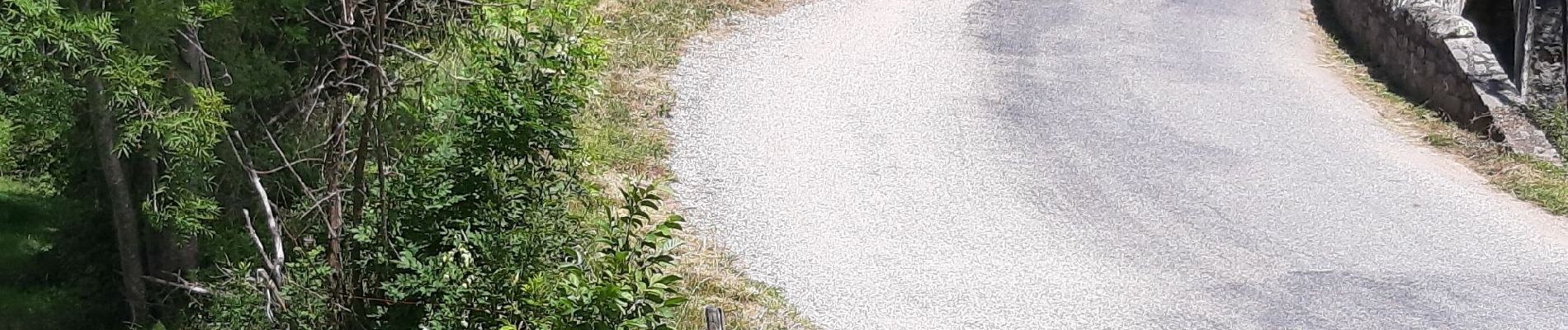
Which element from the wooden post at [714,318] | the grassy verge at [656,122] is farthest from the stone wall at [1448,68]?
the wooden post at [714,318]

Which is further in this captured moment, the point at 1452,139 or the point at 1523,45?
the point at 1523,45

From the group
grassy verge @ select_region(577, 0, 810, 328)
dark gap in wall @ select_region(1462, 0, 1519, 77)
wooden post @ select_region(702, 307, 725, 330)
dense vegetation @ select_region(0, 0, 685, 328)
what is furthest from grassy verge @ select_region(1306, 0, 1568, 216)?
wooden post @ select_region(702, 307, 725, 330)

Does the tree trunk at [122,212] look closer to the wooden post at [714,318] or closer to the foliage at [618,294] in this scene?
the foliage at [618,294]

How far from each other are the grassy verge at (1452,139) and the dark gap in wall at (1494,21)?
35.6 inches

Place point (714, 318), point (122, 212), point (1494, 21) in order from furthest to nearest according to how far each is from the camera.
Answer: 1. point (1494, 21)
2. point (122, 212)
3. point (714, 318)

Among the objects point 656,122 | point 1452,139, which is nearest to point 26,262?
point 656,122

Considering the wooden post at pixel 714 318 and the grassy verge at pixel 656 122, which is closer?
the wooden post at pixel 714 318

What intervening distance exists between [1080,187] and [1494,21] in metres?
5.30

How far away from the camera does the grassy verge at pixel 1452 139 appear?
8633 millimetres

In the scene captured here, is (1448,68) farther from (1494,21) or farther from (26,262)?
(26,262)

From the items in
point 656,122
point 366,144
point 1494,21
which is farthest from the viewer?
point 1494,21

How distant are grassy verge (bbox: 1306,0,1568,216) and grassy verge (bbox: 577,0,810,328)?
4.97 metres

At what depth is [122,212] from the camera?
7.39 meters

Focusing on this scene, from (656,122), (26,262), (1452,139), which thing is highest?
(656,122)
